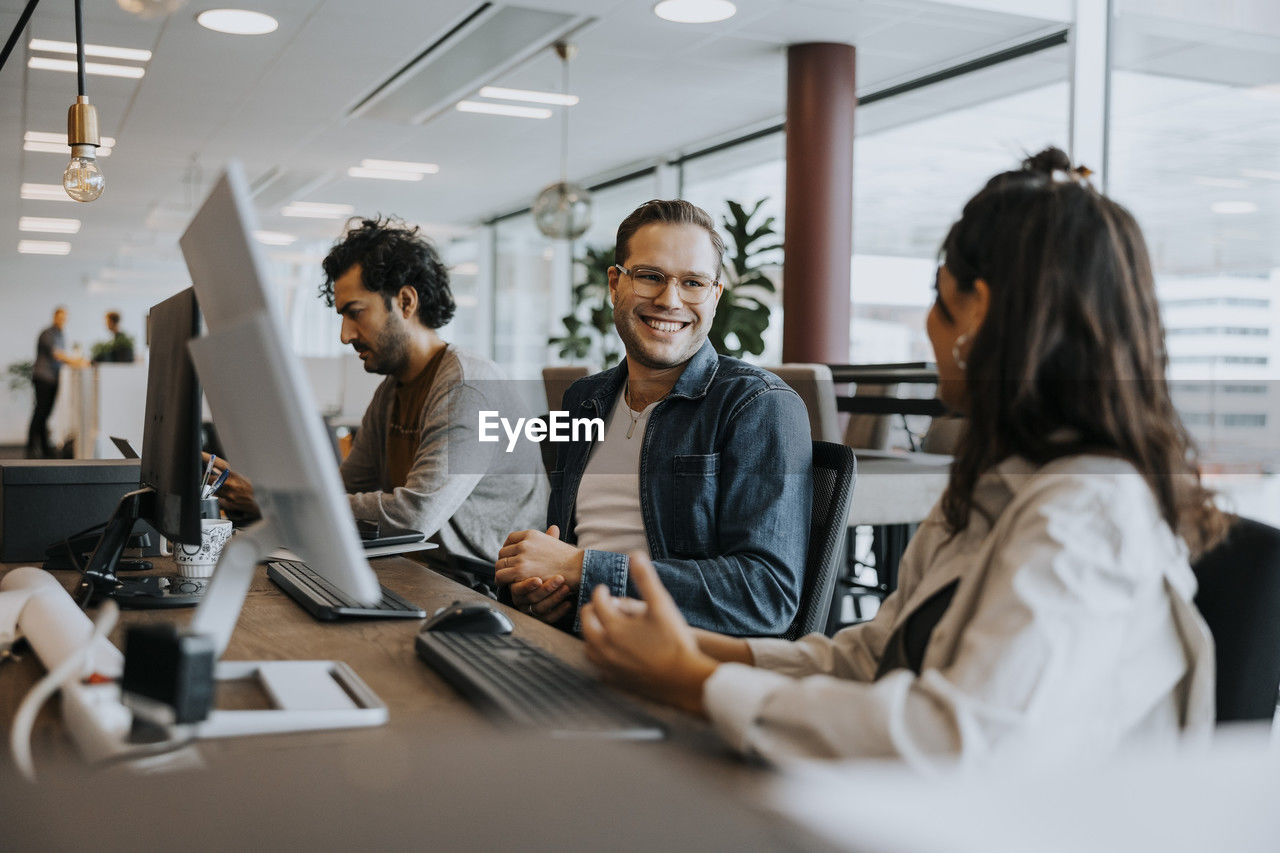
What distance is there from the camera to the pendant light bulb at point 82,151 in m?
2.33

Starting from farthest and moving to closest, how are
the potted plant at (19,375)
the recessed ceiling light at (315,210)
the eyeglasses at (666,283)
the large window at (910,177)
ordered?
the potted plant at (19,375) < the recessed ceiling light at (315,210) < the large window at (910,177) < the eyeglasses at (666,283)

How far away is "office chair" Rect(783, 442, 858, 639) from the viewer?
57.9 inches

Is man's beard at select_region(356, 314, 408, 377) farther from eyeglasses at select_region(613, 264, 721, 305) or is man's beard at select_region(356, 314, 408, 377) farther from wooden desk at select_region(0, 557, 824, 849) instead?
wooden desk at select_region(0, 557, 824, 849)

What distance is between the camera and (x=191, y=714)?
0.75 metres

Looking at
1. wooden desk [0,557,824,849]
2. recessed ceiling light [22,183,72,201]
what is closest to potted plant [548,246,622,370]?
recessed ceiling light [22,183,72,201]

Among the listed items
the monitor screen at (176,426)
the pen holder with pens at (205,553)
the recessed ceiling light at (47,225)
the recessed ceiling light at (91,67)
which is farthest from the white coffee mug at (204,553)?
the recessed ceiling light at (47,225)

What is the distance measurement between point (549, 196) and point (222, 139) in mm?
2628

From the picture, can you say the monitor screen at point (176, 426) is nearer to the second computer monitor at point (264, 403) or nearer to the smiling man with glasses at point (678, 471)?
the second computer monitor at point (264, 403)

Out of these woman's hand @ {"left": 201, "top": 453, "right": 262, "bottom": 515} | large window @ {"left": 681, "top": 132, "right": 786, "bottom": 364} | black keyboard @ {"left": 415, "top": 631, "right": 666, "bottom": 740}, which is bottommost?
black keyboard @ {"left": 415, "top": 631, "right": 666, "bottom": 740}

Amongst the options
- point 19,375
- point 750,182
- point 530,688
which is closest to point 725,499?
point 530,688

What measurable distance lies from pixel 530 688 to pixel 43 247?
14.8 meters

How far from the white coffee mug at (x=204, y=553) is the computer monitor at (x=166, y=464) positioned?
57 millimetres

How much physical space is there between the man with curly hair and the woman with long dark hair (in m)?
1.22

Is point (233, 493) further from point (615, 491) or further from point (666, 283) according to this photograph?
point (666, 283)
